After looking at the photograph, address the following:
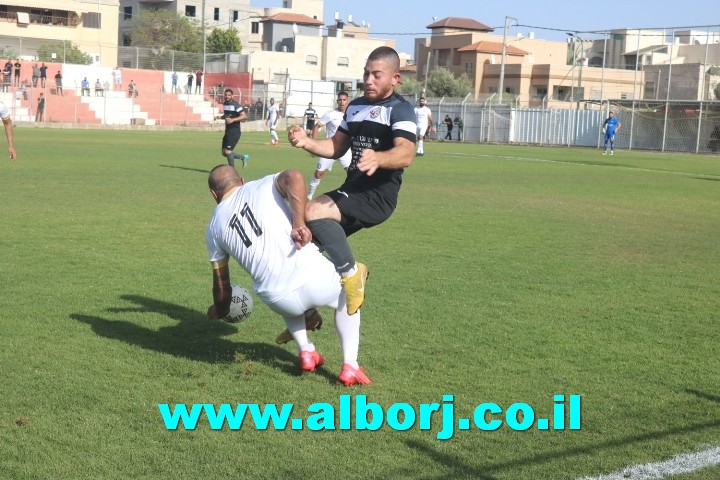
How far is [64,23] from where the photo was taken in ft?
263

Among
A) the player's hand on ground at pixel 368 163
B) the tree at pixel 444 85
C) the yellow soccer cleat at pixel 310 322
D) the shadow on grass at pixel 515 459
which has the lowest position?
the shadow on grass at pixel 515 459

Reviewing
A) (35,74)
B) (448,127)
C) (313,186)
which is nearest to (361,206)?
(313,186)

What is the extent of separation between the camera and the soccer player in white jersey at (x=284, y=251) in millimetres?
5750

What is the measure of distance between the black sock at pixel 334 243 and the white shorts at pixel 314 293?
7 centimetres

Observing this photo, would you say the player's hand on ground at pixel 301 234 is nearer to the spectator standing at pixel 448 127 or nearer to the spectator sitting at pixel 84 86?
the spectator standing at pixel 448 127

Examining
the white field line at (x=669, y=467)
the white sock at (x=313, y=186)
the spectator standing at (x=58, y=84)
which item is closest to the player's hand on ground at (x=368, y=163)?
the white field line at (x=669, y=467)

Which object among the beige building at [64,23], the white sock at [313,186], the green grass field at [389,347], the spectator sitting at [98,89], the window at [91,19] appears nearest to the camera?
the green grass field at [389,347]

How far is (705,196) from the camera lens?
853 inches

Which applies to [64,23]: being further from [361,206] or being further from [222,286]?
[361,206]

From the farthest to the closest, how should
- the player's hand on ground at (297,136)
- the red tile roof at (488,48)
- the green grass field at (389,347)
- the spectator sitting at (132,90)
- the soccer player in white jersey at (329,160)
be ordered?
1. the red tile roof at (488,48)
2. the spectator sitting at (132,90)
3. the soccer player in white jersey at (329,160)
4. the player's hand on ground at (297,136)
5. the green grass field at (389,347)

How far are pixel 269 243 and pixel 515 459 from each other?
2.02 meters

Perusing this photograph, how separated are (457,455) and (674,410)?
1562 mm

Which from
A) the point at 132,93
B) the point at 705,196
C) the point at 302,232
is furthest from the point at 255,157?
the point at 132,93

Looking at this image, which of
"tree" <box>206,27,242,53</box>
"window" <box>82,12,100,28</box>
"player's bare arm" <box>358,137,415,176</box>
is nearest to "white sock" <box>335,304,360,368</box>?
"player's bare arm" <box>358,137,415,176</box>
